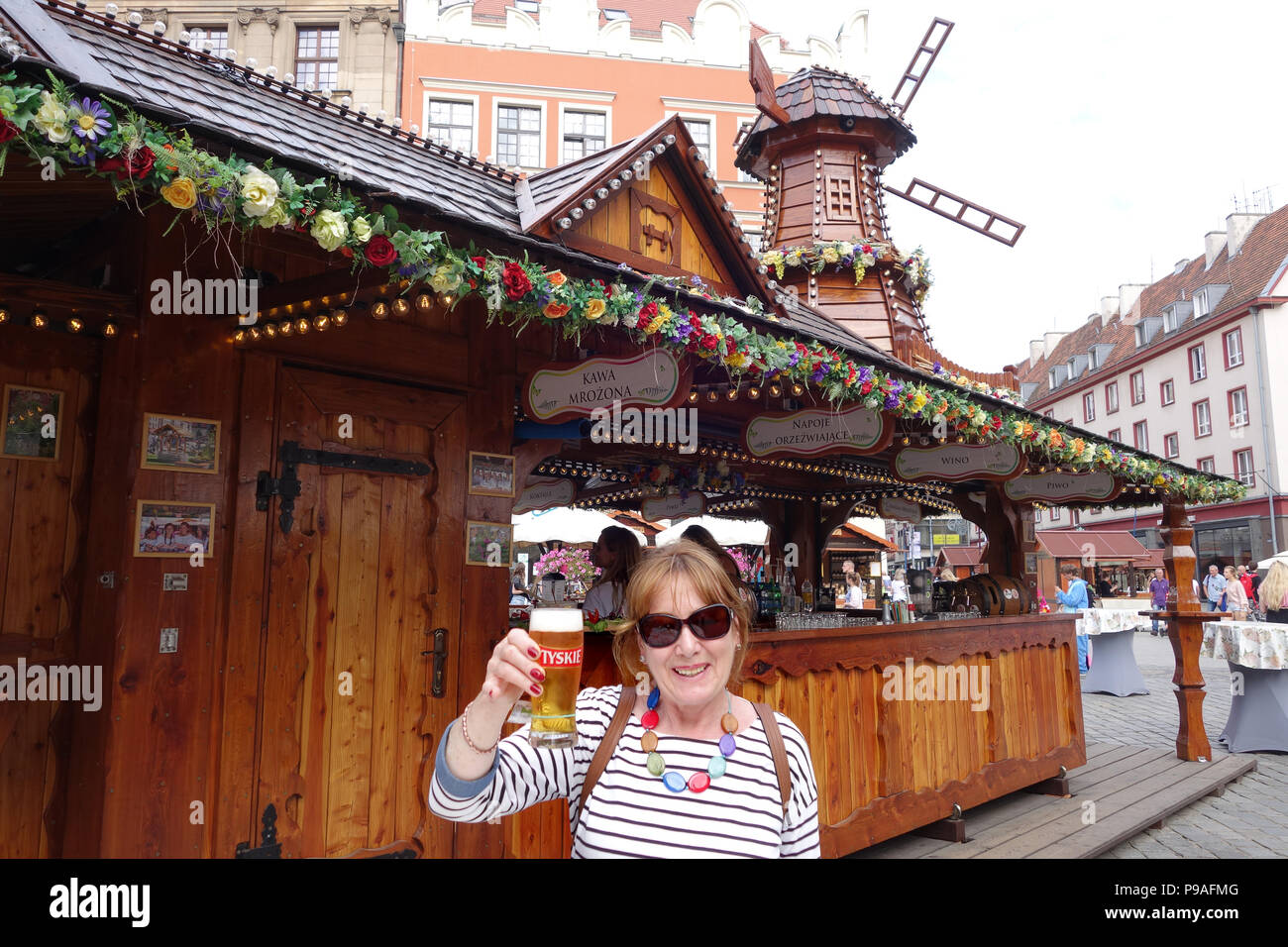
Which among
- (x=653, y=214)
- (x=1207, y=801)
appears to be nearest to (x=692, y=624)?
(x=653, y=214)

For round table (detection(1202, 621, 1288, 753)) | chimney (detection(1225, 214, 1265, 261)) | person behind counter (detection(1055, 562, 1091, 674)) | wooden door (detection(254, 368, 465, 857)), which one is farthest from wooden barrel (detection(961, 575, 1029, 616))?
chimney (detection(1225, 214, 1265, 261))

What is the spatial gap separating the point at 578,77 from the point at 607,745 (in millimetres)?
25000

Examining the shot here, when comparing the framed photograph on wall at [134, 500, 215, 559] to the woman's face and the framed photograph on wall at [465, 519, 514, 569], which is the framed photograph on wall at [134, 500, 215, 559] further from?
the woman's face

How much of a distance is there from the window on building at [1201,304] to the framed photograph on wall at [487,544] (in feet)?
137

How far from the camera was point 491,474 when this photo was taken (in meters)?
4.97

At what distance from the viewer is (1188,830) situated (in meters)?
6.75

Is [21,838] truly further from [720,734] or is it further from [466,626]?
[720,734]

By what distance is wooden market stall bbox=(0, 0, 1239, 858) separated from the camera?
3051 mm

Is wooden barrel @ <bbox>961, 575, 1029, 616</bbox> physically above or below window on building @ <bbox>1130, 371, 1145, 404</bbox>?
below

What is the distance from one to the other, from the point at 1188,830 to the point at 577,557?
8085 millimetres

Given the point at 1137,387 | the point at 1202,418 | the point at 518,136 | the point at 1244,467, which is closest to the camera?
the point at 518,136

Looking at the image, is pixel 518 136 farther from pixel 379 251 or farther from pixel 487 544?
pixel 379 251

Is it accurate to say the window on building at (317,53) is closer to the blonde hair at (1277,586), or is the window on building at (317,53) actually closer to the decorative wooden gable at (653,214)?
the decorative wooden gable at (653,214)

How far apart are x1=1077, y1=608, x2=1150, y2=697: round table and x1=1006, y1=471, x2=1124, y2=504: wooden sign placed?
18.1 ft
